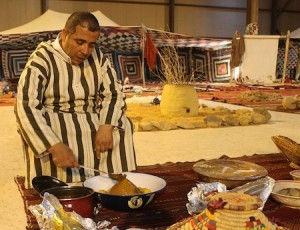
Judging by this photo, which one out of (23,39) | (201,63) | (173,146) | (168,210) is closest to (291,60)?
(201,63)

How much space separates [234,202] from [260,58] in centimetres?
837

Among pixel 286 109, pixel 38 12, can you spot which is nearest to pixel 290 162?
pixel 286 109

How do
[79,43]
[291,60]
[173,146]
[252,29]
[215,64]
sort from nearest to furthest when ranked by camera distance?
[79,43]
[173,146]
[252,29]
[215,64]
[291,60]

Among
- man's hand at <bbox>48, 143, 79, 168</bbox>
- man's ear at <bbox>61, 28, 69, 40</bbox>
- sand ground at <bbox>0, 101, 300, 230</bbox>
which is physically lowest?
sand ground at <bbox>0, 101, 300, 230</bbox>

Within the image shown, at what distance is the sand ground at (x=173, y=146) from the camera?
192cm

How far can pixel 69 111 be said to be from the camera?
1.90 metres

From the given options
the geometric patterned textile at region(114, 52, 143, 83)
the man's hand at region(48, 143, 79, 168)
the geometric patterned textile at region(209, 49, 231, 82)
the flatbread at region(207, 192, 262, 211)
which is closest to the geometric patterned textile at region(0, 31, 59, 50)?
the geometric patterned textile at region(114, 52, 143, 83)

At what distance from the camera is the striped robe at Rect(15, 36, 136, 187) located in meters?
1.77

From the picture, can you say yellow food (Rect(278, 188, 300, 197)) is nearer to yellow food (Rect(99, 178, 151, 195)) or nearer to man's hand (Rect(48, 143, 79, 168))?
yellow food (Rect(99, 178, 151, 195))

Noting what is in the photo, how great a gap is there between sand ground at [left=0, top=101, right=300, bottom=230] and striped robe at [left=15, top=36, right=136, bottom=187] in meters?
0.20

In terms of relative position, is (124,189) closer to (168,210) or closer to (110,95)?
(168,210)

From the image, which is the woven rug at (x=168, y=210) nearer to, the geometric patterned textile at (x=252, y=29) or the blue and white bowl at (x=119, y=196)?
the blue and white bowl at (x=119, y=196)

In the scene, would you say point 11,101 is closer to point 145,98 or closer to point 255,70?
point 145,98

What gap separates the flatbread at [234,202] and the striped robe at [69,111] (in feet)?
2.93
